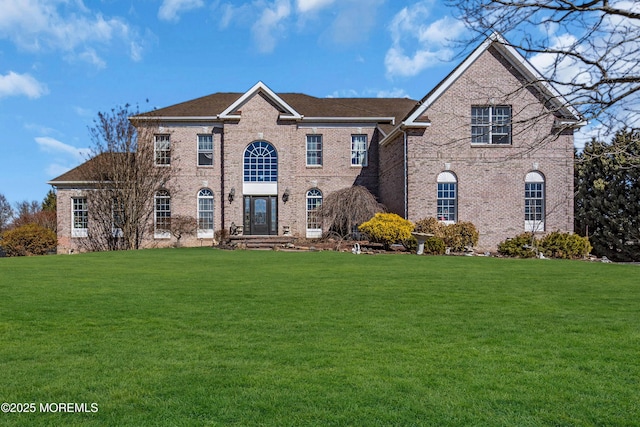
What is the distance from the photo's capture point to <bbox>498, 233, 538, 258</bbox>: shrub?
66.2 feet

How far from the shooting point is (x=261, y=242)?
2528 centimetres

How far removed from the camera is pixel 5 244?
26359 mm

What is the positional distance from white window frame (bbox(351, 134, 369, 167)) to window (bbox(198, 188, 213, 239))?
852 cm

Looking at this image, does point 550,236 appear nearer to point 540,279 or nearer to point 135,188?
point 540,279

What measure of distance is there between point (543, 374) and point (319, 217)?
23482mm

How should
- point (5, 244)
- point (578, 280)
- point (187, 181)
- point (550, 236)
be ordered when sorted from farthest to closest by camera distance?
point (187, 181), point (5, 244), point (550, 236), point (578, 280)

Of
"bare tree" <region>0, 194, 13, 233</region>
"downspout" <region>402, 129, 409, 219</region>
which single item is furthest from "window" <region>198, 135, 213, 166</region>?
"bare tree" <region>0, 194, 13, 233</region>

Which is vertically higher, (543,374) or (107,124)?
(107,124)

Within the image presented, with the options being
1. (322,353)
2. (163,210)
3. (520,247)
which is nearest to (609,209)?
(520,247)

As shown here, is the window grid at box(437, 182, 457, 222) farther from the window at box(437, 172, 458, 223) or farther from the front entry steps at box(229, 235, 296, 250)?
the front entry steps at box(229, 235, 296, 250)

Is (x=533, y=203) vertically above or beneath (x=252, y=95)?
beneath

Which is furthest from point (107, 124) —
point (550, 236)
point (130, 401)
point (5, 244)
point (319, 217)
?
point (130, 401)

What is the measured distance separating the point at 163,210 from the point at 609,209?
81.5 ft

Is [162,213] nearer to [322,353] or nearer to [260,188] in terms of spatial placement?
[260,188]
